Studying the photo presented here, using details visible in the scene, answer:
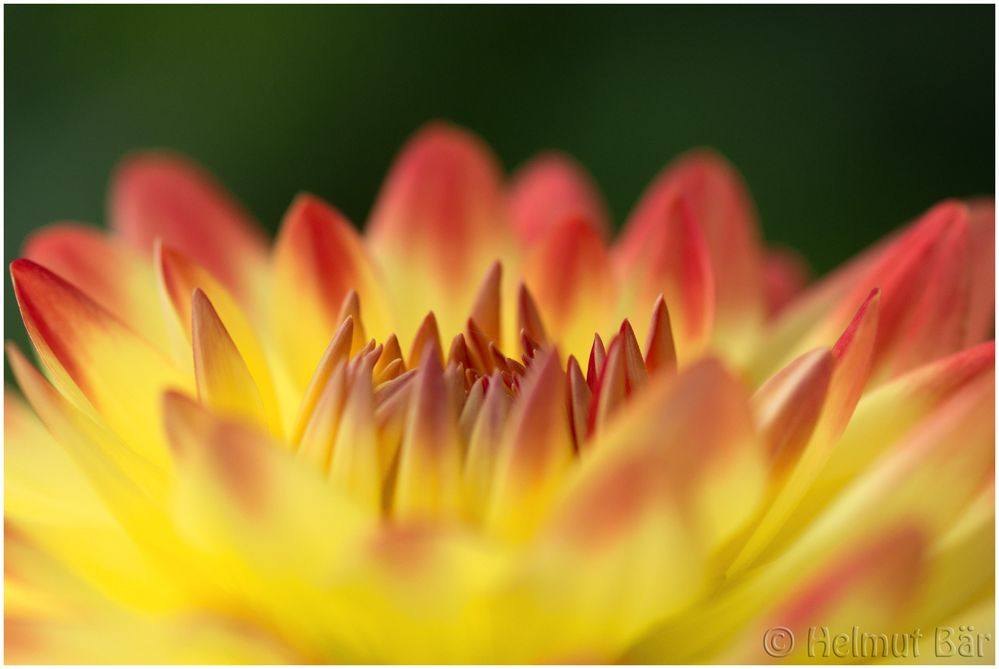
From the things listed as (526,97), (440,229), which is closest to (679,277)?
(440,229)

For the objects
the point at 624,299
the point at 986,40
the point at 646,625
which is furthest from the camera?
the point at 986,40

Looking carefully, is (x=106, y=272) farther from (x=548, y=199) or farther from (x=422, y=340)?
(x=548, y=199)

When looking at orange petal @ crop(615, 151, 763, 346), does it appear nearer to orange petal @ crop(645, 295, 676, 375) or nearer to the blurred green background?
orange petal @ crop(645, 295, 676, 375)

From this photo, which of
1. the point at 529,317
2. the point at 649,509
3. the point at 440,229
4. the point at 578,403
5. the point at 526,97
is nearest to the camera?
the point at 649,509

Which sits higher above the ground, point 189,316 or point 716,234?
point 716,234

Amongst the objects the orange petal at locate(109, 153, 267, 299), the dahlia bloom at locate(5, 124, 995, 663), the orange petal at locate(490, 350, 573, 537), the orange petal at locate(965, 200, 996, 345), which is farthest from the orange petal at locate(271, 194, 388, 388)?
the orange petal at locate(965, 200, 996, 345)

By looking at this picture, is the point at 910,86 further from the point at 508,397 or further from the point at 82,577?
the point at 82,577

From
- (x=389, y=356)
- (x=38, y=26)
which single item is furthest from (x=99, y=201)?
(x=389, y=356)
